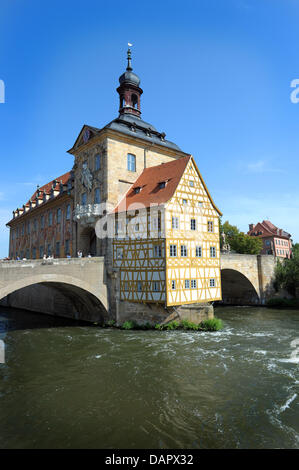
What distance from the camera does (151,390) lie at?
1030 centimetres

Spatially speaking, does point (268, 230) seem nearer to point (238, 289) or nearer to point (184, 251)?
point (238, 289)

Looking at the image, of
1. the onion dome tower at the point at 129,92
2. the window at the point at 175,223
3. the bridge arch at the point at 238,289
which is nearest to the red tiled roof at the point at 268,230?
the bridge arch at the point at 238,289

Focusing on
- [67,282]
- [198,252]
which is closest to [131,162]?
[198,252]

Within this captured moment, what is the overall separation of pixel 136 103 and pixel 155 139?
5.82 meters

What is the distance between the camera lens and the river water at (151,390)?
742cm

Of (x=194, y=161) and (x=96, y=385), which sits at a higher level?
(x=194, y=161)

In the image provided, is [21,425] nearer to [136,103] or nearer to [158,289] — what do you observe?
[158,289]

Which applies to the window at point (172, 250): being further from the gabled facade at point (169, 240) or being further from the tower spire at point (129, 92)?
the tower spire at point (129, 92)

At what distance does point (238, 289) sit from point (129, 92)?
23.5 meters

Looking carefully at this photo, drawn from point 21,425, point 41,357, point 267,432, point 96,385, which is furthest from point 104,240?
point 267,432

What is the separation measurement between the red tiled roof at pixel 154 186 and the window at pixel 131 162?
1032 mm

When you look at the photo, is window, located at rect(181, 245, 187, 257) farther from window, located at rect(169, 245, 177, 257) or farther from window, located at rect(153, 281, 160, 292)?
window, located at rect(153, 281, 160, 292)

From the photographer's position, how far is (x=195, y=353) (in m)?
14.2

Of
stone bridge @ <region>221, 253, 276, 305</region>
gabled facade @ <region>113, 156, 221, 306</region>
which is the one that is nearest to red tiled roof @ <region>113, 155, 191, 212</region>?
gabled facade @ <region>113, 156, 221, 306</region>
